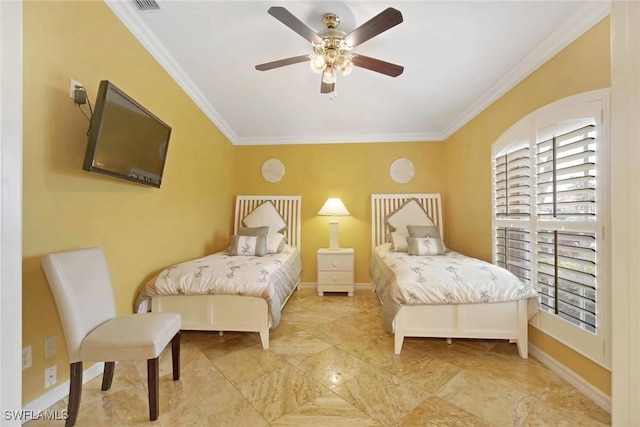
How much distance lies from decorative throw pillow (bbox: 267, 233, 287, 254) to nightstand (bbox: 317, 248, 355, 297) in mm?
621

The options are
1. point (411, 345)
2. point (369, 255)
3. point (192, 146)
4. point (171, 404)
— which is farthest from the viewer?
point (369, 255)

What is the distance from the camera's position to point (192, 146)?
128 inches

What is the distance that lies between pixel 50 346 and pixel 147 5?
236 cm

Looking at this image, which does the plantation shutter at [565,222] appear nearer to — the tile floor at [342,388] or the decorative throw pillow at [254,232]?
the tile floor at [342,388]

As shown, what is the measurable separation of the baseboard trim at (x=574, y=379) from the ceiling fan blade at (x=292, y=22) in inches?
117

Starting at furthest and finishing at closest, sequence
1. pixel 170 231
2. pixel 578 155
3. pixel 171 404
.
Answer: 1. pixel 170 231
2. pixel 578 155
3. pixel 171 404

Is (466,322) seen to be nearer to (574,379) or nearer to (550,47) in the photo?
(574,379)

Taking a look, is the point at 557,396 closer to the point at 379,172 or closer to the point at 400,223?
the point at 400,223

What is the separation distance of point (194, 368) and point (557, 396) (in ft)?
8.32

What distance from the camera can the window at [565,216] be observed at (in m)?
1.71

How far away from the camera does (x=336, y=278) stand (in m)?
4.00

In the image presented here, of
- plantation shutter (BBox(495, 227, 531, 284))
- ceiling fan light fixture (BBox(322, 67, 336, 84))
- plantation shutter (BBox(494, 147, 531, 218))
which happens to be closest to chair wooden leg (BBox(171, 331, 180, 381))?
ceiling fan light fixture (BBox(322, 67, 336, 84))

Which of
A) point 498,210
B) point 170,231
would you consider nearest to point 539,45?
point 498,210
